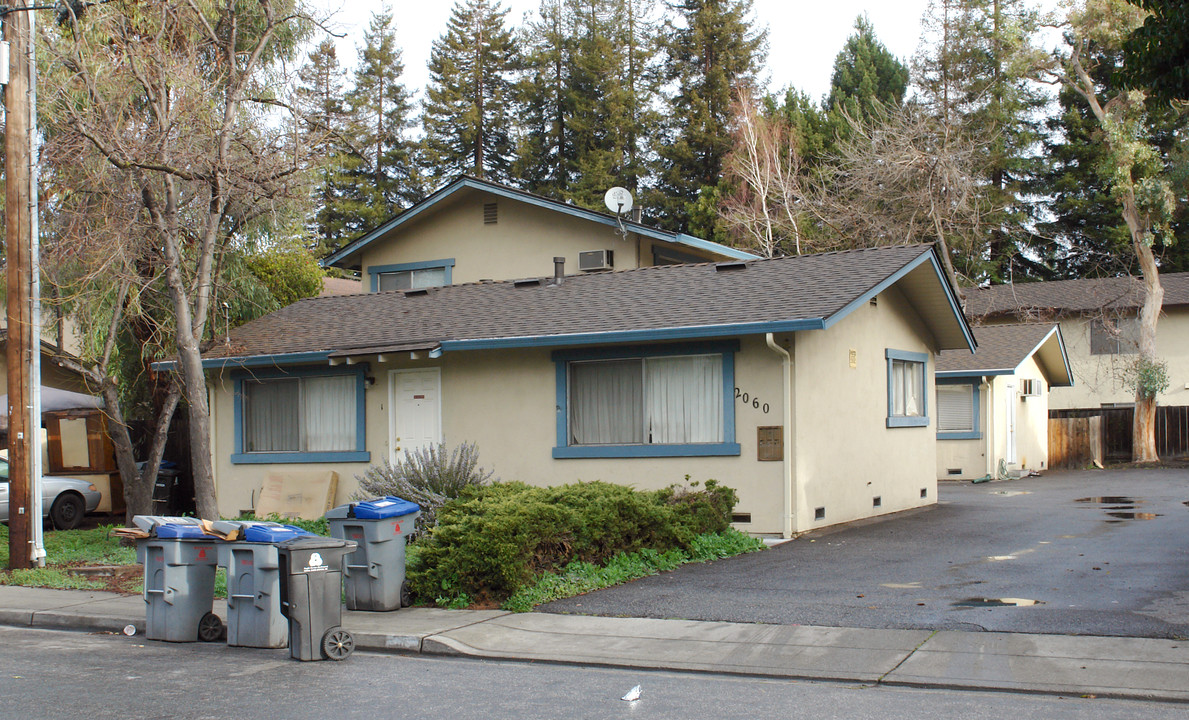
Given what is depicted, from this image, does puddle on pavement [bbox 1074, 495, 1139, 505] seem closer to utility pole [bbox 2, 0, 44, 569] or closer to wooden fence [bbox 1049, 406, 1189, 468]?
wooden fence [bbox 1049, 406, 1189, 468]

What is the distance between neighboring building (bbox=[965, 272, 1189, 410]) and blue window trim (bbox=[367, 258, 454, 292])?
65.7ft

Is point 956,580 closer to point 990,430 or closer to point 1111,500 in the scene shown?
point 1111,500

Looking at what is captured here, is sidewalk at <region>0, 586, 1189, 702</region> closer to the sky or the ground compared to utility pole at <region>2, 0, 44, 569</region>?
closer to the ground

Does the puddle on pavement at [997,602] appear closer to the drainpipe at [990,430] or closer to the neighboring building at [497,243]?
the neighboring building at [497,243]

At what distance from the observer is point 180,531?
30.5ft

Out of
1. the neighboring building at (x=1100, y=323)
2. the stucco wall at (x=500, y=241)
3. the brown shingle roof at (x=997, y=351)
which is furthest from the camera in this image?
the neighboring building at (x=1100, y=323)

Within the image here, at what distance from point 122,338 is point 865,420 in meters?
14.9

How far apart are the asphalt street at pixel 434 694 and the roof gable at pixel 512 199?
1335 centimetres

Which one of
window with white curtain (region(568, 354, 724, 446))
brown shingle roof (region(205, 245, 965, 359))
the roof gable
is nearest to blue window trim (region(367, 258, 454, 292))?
the roof gable

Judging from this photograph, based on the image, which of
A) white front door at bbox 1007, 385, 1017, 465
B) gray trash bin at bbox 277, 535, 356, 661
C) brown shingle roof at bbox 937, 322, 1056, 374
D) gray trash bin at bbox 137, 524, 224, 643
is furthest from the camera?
white front door at bbox 1007, 385, 1017, 465

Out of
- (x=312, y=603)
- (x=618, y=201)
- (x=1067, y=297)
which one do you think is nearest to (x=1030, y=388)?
(x=1067, y=297)

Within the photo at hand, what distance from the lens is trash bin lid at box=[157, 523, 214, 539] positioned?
365 inches

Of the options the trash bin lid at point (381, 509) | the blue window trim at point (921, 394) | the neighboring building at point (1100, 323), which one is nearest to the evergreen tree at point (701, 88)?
the neighboring building at point (1100, 323)

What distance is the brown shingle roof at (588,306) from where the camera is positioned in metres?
14.8
